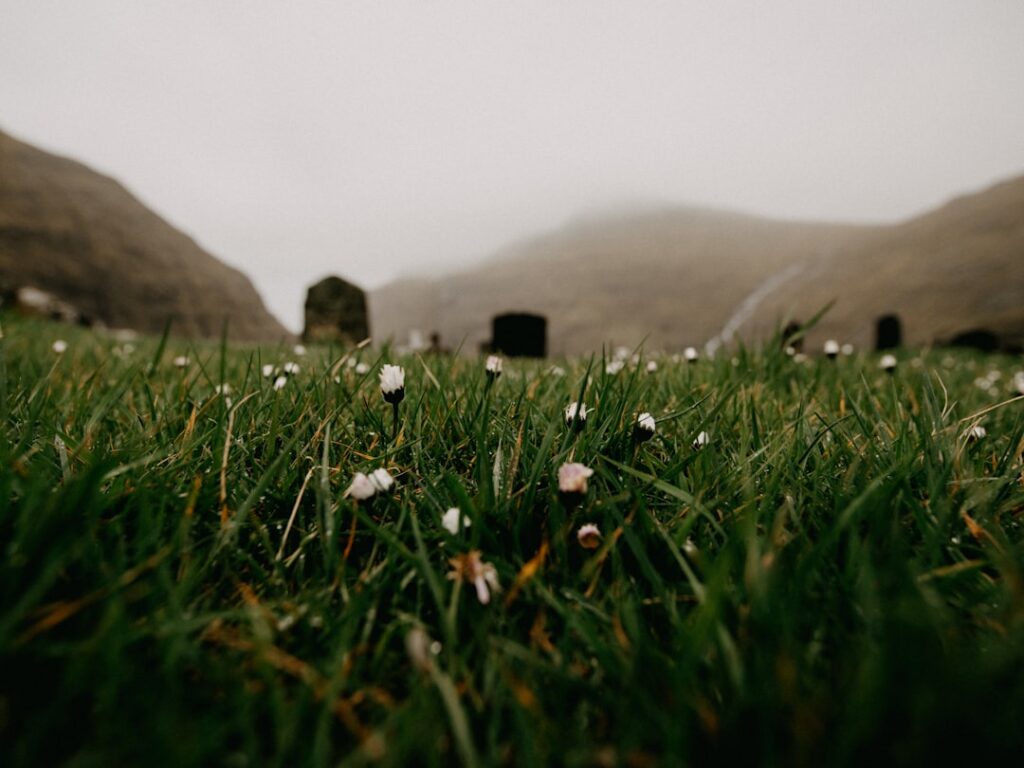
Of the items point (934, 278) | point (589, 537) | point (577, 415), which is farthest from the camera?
point (934, 278)

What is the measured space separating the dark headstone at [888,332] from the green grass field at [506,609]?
13728 mm

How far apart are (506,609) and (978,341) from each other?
18152 millimetres

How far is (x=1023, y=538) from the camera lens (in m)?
1.18

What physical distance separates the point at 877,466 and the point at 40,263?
31.6m

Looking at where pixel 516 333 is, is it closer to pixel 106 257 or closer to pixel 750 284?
pixel 106 257

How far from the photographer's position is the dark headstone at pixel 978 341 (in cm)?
1347

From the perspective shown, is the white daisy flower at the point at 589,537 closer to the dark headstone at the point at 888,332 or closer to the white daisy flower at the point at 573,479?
the white daisy flower at the point at 573,479

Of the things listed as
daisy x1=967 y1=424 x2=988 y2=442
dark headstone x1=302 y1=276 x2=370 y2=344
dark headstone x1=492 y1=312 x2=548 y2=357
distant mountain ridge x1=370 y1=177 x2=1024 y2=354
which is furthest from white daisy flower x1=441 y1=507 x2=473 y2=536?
distant mountain ridge x1=370 y1=177 x2=1024 y2=354

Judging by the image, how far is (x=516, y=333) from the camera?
7961 millimetres

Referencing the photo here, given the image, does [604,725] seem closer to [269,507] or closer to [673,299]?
[269,507]

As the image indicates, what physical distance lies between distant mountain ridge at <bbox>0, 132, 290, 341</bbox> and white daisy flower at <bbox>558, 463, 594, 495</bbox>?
27648 millimetres

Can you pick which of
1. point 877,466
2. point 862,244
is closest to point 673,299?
point 862,244

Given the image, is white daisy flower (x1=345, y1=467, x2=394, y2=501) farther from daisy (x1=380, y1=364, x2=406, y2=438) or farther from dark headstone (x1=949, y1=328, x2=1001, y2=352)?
dark headstone (x1=949, y1=328, x2=1001, y2=352)

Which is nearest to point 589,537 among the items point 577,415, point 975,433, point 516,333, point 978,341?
point 577,415
